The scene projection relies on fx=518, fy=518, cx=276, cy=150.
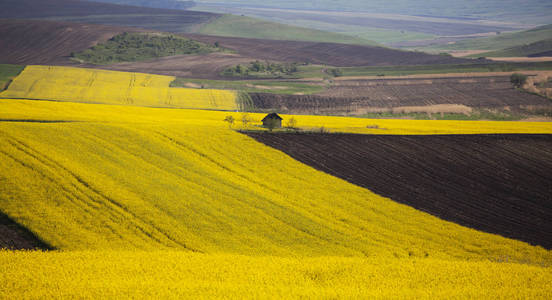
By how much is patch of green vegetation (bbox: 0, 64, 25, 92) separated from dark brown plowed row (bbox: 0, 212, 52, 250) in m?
51.1

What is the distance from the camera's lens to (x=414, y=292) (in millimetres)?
19125

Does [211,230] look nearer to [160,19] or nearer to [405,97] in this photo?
[405,97]

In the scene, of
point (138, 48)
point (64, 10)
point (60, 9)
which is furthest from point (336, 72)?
point (60, 9)

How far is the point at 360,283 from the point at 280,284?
319 cm

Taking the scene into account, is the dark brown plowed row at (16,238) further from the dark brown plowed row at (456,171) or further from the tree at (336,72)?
the tree at (336,72)

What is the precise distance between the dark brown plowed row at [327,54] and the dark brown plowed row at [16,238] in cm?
9334

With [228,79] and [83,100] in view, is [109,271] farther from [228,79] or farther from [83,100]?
[228,79]

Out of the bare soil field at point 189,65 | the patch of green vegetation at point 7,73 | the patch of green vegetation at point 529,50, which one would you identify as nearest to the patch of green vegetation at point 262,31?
the patch of green vegetation at point 529,50

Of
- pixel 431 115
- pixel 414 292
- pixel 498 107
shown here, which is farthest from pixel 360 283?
pixel 498 107

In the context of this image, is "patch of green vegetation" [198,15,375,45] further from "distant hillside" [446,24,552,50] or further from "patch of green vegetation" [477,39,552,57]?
"patch of green vegetation" [477,39,552,57]

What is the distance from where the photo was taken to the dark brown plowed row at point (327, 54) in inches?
4683

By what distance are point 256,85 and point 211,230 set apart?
2557 inches

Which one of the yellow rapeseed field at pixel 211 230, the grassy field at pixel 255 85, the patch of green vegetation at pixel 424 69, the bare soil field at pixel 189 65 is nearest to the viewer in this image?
the yellow rapeseed field at pixel 211 230

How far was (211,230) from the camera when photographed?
26297 millimetres
